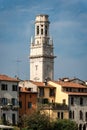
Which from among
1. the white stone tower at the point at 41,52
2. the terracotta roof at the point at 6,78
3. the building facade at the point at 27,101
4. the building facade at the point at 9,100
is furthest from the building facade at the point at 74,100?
the white stone tower at the point at 41,52

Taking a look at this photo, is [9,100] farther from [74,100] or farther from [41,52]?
[41,52]

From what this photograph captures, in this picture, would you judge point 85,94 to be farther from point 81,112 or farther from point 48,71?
point 48,71

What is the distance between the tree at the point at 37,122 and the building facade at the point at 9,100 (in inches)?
130

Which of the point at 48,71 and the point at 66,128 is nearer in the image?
the point at 66,128

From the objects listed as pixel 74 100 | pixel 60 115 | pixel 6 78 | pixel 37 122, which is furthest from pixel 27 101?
pixel 74 100

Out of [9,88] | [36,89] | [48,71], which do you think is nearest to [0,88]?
[9,88]

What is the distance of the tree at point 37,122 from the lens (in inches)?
4515

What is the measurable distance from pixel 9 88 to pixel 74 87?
14854 mm

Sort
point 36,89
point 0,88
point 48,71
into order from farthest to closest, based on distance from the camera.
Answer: point 48,71 < point 36,89 < point 0,88

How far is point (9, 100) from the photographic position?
117 metres

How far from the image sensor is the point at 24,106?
4786 inches

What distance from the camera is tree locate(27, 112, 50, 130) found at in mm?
114688

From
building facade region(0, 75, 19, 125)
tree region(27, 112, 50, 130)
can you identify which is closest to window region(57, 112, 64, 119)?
tree region(27, 112, 50, 130)

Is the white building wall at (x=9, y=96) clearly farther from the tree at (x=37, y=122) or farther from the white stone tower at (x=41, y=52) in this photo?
the white stone tower at (x=41, y=52)
